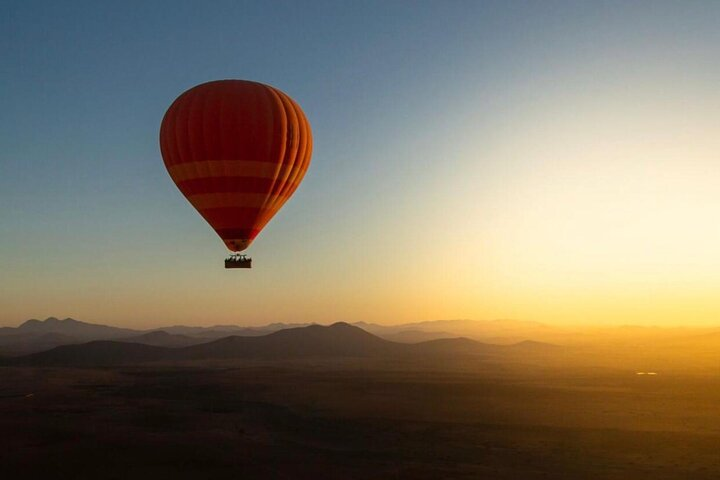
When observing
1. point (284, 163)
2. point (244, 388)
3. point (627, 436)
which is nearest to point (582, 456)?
point (627, 436)

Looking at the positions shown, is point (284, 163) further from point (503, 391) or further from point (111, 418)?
point (503, 391)

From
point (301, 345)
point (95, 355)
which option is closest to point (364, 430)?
point (95, 355)

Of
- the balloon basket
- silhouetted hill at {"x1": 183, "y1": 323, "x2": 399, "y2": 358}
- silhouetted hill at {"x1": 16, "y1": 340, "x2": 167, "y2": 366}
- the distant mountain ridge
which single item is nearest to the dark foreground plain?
the balloon basket

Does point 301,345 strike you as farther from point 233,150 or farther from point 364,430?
point 233,150

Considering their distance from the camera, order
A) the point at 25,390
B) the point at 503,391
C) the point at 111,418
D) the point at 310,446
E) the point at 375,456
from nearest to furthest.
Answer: the point at 375,456 → the point at 310,446 → the point at 111,418 → the point at 503,391 → the point at 25,390

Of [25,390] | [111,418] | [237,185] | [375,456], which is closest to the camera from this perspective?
[237,185]

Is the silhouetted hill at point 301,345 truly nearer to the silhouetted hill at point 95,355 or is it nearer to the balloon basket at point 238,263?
the silhouetted hill at point 95,355
